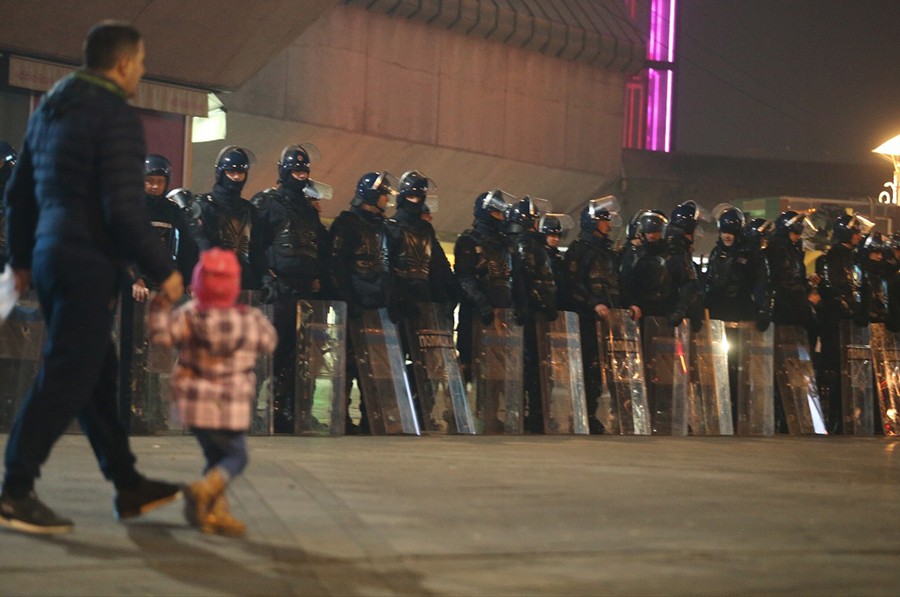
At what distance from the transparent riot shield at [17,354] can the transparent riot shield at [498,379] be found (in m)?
3.93

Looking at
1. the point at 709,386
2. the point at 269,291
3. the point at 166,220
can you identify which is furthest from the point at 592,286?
the point at 166,220

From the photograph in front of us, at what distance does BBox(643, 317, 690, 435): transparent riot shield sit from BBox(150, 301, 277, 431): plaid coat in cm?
876

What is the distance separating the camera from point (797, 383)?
15.5m

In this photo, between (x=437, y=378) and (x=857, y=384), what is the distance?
17.4 feet

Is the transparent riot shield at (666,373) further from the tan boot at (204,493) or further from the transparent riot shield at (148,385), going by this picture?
the tan boot at (204,493)

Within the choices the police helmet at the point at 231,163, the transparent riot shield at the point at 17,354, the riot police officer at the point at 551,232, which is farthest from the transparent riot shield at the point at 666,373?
the transparent riot shield at the point at 17,354

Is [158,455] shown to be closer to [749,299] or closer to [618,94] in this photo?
[749,299]

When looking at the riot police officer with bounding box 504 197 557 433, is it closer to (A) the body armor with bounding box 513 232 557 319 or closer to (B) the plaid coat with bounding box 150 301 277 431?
(A) the body armor with bounding box 513 232 557 319

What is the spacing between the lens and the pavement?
17.1 ft

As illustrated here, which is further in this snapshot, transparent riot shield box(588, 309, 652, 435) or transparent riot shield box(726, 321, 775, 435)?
transparent riot shield box(726, 321, 775, 435)

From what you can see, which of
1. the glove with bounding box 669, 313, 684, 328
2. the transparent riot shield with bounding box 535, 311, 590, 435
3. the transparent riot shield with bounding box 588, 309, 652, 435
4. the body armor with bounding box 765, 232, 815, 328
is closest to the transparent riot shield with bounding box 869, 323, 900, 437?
the body armor with bounding box 765, 232, 815, 328

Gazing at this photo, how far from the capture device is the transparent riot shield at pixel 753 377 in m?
15.1

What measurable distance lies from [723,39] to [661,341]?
22.8 metres

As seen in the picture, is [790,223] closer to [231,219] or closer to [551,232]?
[551,232]
